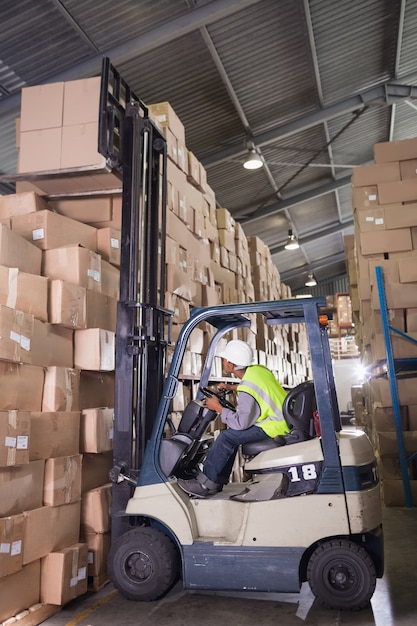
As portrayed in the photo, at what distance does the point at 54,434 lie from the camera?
317 cm

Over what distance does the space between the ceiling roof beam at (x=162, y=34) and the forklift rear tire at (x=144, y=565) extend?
197 inches

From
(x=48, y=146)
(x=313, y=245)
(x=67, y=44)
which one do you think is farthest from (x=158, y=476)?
(x=313, y=245)

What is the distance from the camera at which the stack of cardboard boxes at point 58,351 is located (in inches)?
114

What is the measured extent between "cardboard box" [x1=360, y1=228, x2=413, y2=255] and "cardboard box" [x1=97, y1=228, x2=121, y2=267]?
316cm

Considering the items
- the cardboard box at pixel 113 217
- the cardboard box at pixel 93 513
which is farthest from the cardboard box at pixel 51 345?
the cardboard box at pixel 113 217

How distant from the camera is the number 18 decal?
→ 3012mm

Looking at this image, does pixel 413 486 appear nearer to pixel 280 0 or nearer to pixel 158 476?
pixel 158 476

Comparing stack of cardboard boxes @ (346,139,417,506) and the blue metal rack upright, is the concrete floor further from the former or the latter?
stack of cardboard boxes @ (346,139,417,506)

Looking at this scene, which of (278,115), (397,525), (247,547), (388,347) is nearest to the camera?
(247,547)

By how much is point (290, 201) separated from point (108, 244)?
31.5 ft

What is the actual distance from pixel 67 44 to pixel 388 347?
4.66m

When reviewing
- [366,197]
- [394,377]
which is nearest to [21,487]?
[394,377]

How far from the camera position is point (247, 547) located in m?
2.99

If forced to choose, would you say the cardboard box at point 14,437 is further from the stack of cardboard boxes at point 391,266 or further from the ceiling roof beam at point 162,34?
the ceiling roof beam at point 162,34
